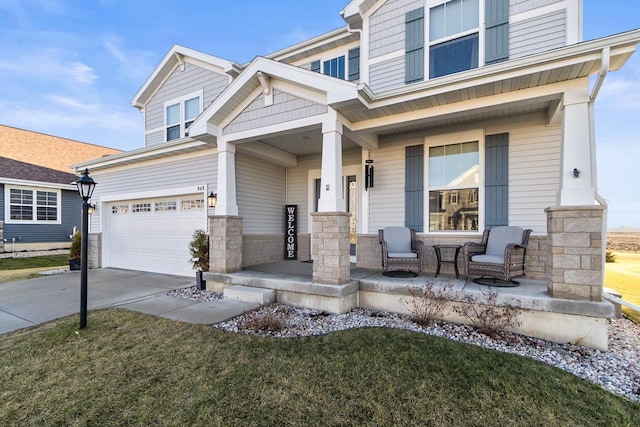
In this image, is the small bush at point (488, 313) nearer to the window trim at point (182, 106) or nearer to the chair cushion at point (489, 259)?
the chair cushion at point (489, 259)

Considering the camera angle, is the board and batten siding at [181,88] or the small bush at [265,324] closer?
the small bush at [265,324]

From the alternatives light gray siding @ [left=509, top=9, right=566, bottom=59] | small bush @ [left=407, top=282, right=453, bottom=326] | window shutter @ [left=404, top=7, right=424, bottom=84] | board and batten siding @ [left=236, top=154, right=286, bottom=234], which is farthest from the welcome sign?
light gray siding @ [left=509, top=9, right=566, bottom=59]

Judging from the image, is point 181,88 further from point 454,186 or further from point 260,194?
point 454,186

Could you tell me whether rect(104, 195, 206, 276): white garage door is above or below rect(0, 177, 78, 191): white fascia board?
below

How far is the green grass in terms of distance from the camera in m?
2.36

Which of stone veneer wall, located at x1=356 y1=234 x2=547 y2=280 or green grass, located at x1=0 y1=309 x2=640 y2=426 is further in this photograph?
stone veneer wall, located at x1=356 y1=234 x2=547 y2=280

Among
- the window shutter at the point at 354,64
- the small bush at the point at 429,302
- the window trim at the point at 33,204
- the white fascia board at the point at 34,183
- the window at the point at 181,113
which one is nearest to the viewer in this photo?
the small bush at the point at 429,302

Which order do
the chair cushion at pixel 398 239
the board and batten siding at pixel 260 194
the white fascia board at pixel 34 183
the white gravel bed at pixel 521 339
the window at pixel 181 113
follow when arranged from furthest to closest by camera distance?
the white fascia board at pixel 34 183, the window at pixel 181 113, the board and batten siding at pixel 260 194, the chair cushion at pixel 398 239, the white gravel bed at pixel 521 339

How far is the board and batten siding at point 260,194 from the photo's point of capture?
285 inches

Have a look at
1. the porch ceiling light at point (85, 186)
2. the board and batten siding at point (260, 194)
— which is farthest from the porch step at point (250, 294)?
the porch ceiling light at point (85, 186)

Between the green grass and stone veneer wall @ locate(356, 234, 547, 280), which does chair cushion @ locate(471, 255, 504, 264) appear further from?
the green grass

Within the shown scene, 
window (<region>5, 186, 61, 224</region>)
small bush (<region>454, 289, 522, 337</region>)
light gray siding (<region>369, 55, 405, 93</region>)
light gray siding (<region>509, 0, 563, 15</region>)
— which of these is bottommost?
small bush (<region>454, 289, 522, 337</region>)

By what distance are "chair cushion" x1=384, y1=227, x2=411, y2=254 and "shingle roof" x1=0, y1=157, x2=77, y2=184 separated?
17.0m

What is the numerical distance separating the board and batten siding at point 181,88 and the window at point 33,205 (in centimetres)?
871
